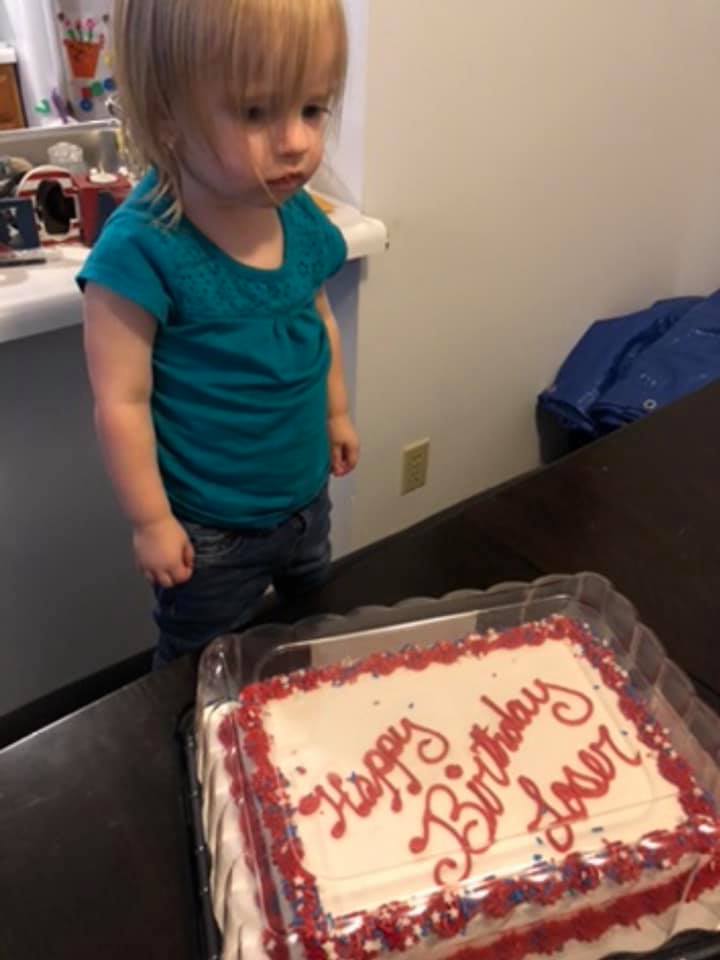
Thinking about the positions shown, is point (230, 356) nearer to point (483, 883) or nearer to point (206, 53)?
point (206, 53)

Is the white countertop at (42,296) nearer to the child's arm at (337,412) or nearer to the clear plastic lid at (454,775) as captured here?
the child's arm at (337,412)

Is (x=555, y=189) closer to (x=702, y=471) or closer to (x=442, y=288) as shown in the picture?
(x=442, y=288)

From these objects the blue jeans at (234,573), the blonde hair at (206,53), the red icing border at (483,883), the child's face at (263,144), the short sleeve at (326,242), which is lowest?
the blue jeans at (234,573)

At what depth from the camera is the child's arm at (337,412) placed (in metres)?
0.94

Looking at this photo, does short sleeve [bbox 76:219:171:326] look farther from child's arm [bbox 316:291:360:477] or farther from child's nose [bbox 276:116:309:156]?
child's arm [bbox 316:291:360:477]

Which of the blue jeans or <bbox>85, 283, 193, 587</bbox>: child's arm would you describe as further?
the blue jeans

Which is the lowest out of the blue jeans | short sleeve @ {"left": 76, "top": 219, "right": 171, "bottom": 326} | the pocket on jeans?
the blue jeans

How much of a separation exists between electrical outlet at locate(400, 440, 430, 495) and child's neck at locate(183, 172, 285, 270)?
83 cm

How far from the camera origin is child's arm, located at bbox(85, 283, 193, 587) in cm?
72

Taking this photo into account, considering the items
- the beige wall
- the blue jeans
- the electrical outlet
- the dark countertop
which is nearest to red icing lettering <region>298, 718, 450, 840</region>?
the dark countertop

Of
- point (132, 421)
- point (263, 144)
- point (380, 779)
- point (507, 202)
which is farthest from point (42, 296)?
point (507, 202)

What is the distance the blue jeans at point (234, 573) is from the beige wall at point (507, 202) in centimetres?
49

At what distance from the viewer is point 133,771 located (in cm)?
67

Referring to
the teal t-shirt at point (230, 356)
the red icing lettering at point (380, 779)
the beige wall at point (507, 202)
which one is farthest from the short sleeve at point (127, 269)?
the beige wall at point (507, 202)
